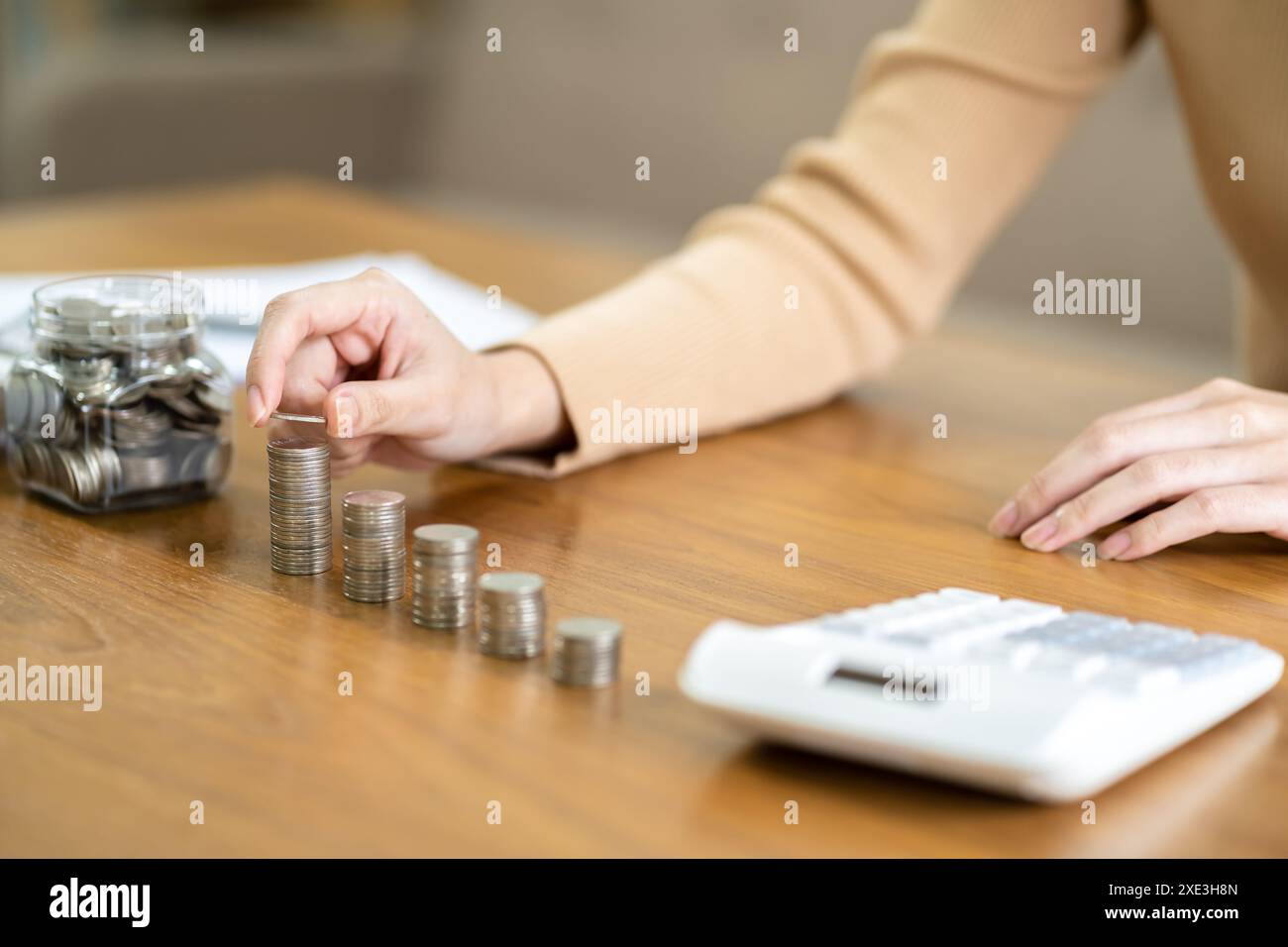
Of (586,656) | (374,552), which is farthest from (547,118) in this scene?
(586,656)

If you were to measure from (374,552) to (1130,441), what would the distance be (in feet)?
1.41

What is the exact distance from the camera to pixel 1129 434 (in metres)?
0.88

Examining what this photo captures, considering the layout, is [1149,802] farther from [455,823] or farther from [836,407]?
[836,407]

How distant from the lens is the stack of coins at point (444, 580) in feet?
2.39

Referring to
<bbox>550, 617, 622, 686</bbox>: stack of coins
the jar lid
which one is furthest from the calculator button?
the jar lid

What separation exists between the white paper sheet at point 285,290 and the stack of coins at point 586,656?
516 millimetres

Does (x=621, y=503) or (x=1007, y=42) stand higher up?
(x=1007, y=42)

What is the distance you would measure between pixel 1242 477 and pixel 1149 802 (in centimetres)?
35

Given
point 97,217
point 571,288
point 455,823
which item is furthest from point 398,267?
point 455,823

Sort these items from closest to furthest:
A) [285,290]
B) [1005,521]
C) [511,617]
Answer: [511,617] < [1005,521] < [285,290]

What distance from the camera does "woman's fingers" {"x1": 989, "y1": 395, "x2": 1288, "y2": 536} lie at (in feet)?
2.89

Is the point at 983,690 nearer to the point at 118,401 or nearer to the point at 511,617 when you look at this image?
the point at 511,617

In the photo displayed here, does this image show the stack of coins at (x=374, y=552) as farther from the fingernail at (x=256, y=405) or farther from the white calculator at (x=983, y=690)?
the white calculator at (x=983, y=690)

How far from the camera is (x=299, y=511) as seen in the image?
802mm
